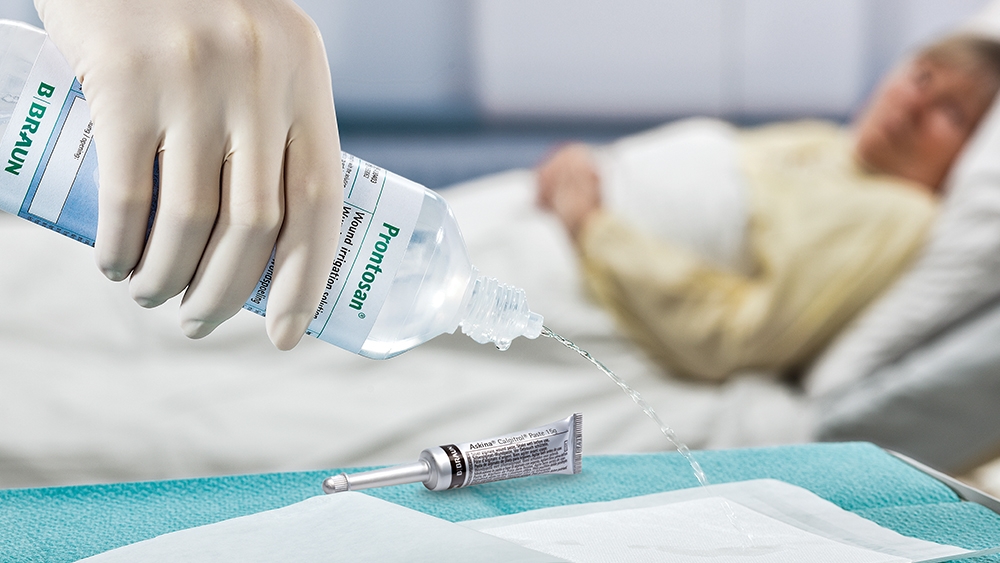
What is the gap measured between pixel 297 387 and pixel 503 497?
585mm

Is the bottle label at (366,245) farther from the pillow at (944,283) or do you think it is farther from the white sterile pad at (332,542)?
the pillow at (944,283)

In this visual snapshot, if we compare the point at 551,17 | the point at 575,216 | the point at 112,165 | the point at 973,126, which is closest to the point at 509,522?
the point at 112,165

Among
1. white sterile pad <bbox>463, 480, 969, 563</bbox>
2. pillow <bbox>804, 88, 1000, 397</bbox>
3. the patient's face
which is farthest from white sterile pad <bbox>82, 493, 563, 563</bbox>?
the patient's face

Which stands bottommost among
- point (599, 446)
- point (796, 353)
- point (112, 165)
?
point (599, 446)

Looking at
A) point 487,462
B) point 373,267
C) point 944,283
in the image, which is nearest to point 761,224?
point 944,283

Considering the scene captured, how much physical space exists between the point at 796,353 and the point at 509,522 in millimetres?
883

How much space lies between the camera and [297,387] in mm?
1066

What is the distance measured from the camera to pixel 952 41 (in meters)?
1.27

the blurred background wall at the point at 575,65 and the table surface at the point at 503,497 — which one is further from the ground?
the blurred background wall at the point at 575,65

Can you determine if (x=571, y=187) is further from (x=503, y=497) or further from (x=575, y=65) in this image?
(x=503, y=497)

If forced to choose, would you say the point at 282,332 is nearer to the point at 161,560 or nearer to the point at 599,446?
the point at 161,560

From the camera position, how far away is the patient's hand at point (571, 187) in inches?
49.5

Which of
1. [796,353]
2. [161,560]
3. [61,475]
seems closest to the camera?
[161,560]

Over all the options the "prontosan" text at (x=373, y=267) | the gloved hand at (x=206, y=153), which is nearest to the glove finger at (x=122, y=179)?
the gloved hand at (x=206, y=153)
